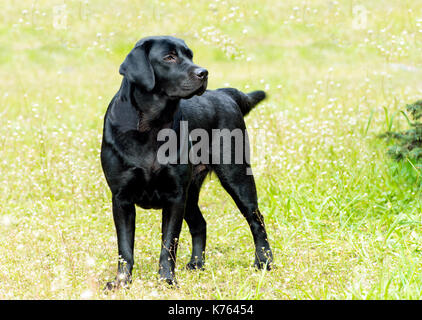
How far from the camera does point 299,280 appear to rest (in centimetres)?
387

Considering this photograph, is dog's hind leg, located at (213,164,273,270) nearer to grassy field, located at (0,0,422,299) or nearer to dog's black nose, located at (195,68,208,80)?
grassy field, located at (0,0,422,299)

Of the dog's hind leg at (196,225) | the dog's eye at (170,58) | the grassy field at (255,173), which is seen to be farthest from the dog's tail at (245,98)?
the dog's eye at (170,58)

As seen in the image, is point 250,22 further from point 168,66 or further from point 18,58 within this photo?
point 168,66

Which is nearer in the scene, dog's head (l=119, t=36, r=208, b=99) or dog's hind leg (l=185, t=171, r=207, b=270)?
dog's head (l=119, t=36, r=208, b=99)

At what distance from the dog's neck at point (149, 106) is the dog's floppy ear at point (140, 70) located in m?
0.09

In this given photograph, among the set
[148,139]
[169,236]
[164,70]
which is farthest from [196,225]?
[164,70]

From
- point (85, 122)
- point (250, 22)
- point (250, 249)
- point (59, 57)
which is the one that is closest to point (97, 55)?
point (59, 57)

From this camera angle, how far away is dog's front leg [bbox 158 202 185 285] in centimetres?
405

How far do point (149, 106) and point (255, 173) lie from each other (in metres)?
2.31

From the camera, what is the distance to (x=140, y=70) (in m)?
3.88

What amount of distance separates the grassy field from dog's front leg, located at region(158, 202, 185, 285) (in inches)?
3.9

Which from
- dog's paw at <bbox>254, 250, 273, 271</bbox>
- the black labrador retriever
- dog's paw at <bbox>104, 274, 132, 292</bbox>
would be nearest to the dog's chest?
the black labrador retriever

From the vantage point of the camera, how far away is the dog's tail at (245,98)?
5.05m

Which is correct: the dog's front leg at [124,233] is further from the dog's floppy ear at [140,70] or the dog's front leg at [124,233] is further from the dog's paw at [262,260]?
the dog's paw at [262,260]
